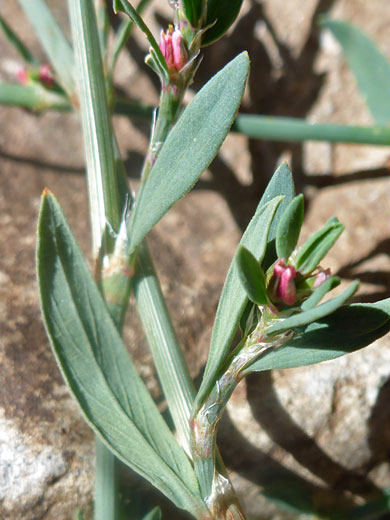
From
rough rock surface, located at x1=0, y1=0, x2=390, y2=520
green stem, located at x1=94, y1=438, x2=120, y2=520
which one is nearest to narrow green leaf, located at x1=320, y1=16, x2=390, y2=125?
rough rock surface, located at x1=0, y1=0, x2=390, y2=520

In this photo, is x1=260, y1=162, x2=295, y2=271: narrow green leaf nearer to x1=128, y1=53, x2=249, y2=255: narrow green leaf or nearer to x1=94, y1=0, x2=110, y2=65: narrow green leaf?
x1=128, y1=53, x2=249, y2=255: narrow green leaf

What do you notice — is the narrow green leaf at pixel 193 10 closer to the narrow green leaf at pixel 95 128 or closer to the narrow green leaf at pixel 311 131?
the narrow green leaf at pixel 95 128

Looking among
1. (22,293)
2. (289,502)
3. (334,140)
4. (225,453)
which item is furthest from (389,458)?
(22,293)

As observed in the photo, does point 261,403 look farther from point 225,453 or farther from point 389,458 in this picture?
point 389,458

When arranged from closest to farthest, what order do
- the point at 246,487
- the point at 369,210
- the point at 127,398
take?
the point at 127,398, the point at 246,487, the point at 369,210

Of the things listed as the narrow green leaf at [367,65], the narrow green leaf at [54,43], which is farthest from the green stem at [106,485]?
the narrow green leaf at [367,65]

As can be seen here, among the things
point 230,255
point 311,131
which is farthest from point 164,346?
point 311,131
